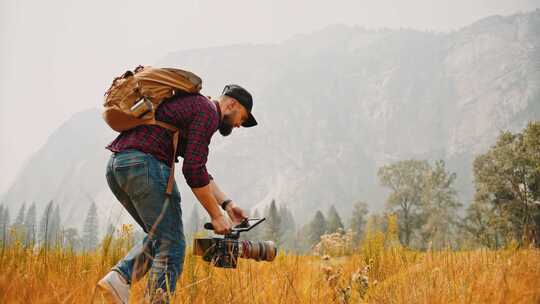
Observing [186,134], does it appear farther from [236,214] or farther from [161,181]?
[236,214]

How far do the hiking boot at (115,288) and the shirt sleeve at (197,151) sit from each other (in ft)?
2.58

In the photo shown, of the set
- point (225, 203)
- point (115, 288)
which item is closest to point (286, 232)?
point (225, 203)

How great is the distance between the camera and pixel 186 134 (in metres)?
2.83

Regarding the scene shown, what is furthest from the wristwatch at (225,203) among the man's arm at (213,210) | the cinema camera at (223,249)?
the man's arm at (213,210)

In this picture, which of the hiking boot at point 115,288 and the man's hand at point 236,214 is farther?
the man's hand at point 236,214

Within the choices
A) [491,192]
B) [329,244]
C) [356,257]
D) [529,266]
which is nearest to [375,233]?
[329,244]

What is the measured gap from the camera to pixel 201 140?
2.63 m

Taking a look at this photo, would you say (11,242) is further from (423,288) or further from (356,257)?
(356,257)

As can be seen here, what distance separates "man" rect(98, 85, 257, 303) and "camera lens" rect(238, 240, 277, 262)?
0.21 meters

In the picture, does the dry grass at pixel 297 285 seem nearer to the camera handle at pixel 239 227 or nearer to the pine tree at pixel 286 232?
the camera handle at pixel 239 227

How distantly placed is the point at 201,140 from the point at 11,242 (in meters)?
2.38

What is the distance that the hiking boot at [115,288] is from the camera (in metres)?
2.46

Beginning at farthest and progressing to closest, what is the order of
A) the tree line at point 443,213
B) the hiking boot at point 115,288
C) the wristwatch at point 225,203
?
the tree line at point 443,213 < the wristwatch at point 225,203 < the hiking boot at point 115,288

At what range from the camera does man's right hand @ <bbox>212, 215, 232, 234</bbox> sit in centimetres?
266
